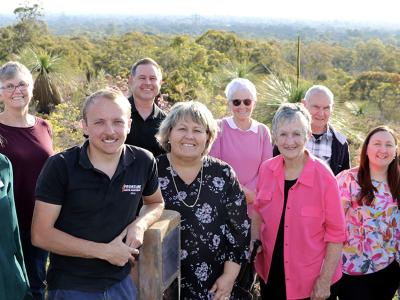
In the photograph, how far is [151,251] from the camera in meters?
2.18

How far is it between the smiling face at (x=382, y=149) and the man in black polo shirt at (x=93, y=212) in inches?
65.5

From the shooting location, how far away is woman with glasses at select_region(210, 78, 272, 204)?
3.60 m

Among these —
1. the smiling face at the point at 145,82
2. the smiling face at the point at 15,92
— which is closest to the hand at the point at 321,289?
the smiling face at the point at 145,82

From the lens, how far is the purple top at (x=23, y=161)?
2883mm

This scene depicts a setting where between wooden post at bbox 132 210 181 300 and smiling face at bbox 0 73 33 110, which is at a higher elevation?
smiling face at bbox 0 73 33 110

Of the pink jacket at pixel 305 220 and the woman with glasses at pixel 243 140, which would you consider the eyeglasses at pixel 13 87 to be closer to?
the woman with glasses at pixel 243 140

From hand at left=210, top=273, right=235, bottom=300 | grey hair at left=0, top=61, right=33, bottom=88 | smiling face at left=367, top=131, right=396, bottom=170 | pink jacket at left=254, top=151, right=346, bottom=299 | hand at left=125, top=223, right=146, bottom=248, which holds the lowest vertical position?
hand at left=210, top=273, right=235, bottom=300

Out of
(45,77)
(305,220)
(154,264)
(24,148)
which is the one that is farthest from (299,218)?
(45,77)

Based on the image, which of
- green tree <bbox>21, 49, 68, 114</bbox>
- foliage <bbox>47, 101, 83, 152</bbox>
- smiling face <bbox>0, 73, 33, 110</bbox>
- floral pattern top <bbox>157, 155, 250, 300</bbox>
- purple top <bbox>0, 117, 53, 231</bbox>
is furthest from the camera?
green tree <bbox>21, 49, 68, 114</bbox>

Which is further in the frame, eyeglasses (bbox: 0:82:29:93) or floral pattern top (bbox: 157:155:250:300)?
eyeglasses (bbox: 0:82:29:93)

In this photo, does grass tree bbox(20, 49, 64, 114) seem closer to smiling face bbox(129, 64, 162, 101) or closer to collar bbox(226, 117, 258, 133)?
smiling face bbox(129, 64, 162, 101)

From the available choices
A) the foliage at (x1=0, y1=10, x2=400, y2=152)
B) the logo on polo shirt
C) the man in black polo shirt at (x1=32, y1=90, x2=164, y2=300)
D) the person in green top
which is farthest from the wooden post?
the foliage at (x1=0, y1=10, x2=400, y2=152)

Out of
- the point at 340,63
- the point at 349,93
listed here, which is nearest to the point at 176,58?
the point at 349,93

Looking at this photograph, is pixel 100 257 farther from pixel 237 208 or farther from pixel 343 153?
pixel 343 153
